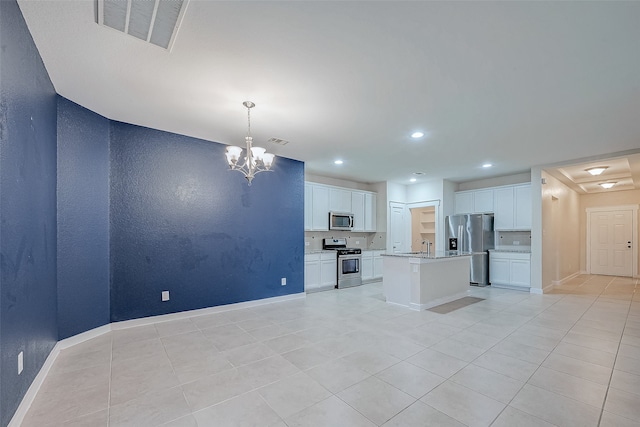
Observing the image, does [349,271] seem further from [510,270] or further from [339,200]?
[510,270]

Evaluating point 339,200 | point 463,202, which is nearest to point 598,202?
point 463,202

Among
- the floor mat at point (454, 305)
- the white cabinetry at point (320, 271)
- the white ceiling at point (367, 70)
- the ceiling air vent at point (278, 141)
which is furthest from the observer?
the white cabinetry at point (320, 271)

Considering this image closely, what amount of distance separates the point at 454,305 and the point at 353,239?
3.23 metres

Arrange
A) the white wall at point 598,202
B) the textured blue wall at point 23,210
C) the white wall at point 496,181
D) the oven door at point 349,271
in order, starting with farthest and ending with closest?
the white wall at point 598,202
the white wall at point 496,181
the oven door at point 349,271
the textured blue wall at point 23,210

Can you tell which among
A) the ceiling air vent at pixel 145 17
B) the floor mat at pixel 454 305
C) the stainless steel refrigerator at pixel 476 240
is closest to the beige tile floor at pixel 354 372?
the floor mat at pixel 454 305

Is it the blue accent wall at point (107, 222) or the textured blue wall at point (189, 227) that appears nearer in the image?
the blue accent wall at point (107, 222)

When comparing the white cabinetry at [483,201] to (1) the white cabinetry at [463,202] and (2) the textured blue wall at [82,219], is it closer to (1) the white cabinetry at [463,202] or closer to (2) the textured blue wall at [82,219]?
(1) the white cabinetry at [463,202]

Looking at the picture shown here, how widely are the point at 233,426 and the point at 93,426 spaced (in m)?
0.92

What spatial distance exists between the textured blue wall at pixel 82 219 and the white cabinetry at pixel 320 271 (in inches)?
134

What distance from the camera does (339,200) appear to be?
6930 millimetres

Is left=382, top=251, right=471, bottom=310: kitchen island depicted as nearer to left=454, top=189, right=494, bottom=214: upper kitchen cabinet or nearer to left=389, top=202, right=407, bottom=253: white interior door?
left=454, top=189, right=494, bottom=214: upper kitchen cabinet

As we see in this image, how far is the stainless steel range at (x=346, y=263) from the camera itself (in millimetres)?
6395

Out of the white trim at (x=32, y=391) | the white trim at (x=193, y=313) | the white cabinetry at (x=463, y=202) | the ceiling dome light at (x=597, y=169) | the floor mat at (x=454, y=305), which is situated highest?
the ceiling dome light at (x=597, y=169)

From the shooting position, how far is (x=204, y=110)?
329 cm
